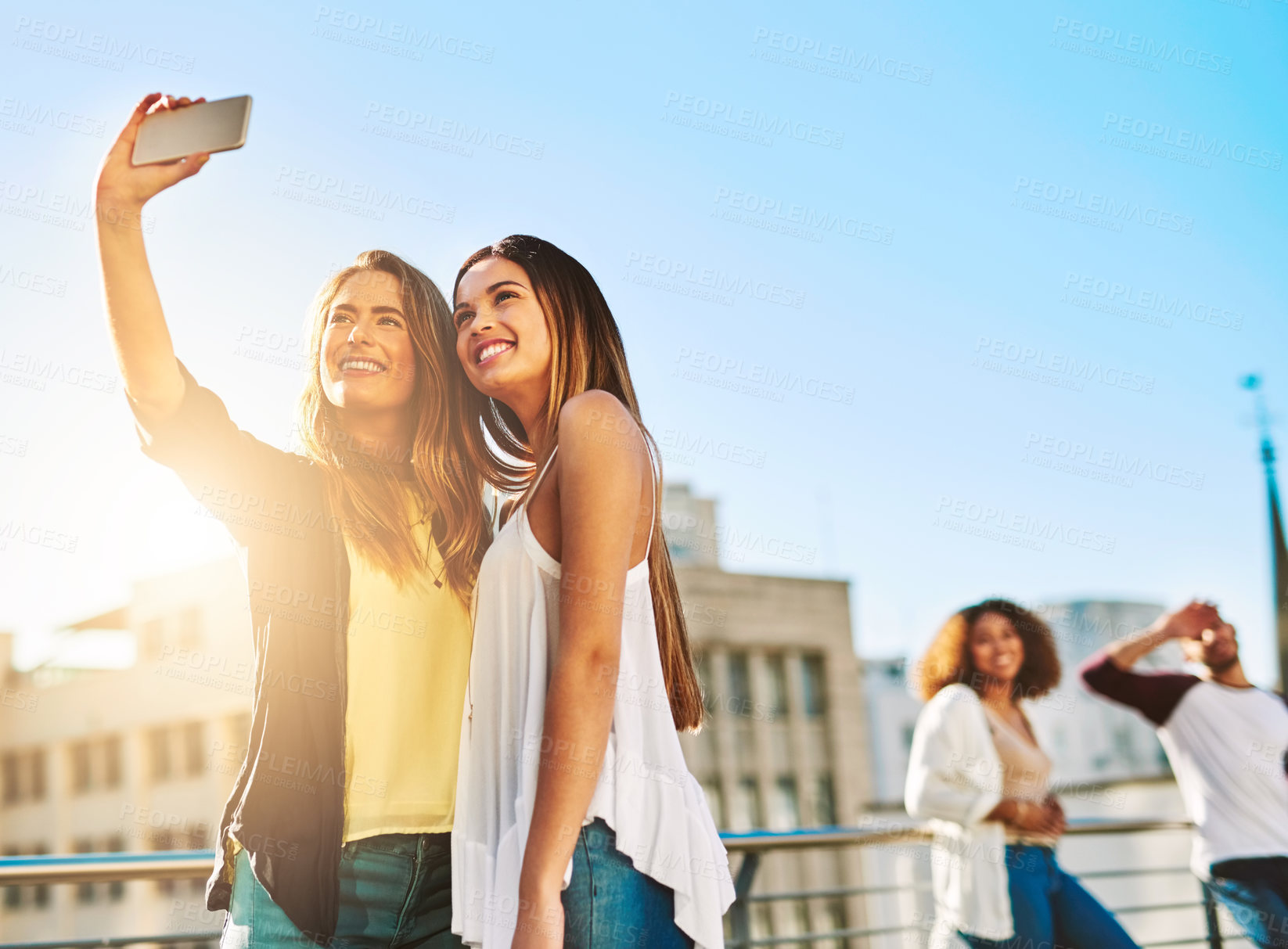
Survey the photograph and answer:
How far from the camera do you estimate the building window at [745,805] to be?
34.0m

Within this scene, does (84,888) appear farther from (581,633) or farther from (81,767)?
(581,633)

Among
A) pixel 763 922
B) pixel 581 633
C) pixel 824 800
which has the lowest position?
pixel 763 922

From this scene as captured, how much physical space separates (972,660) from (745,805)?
106 feet

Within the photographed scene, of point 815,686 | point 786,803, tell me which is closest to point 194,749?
point 786,803

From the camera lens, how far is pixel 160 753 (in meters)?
39.2

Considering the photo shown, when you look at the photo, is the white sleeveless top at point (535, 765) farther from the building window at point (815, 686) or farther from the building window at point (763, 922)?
the building window at point (815, 686)

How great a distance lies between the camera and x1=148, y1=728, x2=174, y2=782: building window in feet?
128

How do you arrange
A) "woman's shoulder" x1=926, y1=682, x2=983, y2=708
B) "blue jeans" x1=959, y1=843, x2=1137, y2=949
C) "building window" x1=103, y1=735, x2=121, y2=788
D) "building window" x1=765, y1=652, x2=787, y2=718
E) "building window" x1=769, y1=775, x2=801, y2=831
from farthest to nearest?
"building window" x1=103, y1=735, x2=121, y2=788
"building window" x1=765, y1=652, x2=787, y2=718
"building window" x1=769, y1=775, x2=801, y2=831
"woman's shoulder" x1=926, y1=682, x2=983, y2=708
"blue jeans" x1=959, y1=843, x2=1137, y2=949

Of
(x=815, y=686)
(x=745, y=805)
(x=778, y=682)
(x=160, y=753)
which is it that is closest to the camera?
(x=745, y=805)

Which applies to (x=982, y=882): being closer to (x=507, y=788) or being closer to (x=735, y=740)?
(x=507, y=788)

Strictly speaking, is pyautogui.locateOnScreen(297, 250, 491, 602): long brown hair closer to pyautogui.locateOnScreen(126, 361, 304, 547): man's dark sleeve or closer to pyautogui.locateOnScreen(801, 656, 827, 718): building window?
pyautogui.locateOnScreen(126, 361, 304, 547): man's dark sleeve

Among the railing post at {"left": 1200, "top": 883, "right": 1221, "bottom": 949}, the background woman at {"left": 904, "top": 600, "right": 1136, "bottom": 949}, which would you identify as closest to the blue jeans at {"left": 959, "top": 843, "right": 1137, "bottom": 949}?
the background woman at {"left": 904, "top": 600, "right": 1136, "bottom": 949}

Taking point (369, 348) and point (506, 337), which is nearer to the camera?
point (506, 337)

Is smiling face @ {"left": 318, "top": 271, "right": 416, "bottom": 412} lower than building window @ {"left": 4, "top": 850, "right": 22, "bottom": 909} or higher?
higher
